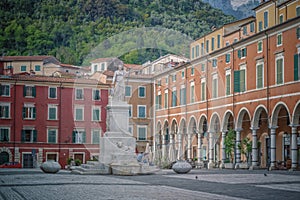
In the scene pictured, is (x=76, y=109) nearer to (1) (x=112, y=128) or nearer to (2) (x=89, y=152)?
(2) (x=89, y=152)

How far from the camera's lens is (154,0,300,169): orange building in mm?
36062

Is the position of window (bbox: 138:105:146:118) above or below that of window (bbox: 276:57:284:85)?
below

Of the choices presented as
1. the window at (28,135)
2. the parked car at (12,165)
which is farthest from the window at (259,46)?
the window at (28,135)

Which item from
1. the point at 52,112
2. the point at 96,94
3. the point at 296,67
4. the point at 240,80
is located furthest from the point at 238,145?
the point at 52,112

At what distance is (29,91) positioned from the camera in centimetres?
5878

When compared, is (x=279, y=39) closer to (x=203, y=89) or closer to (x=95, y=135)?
(x=203, y=89)

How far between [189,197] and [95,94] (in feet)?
158

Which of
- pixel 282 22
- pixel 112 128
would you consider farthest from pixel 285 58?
pixel 112 128

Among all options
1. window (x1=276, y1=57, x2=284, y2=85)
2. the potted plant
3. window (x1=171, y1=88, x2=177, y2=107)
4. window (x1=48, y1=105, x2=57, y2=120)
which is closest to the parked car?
window (x1=48, y1=105, x2=57, y2=120)

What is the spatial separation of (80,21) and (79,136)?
26.1 m

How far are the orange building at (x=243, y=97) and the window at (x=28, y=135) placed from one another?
41.8ft

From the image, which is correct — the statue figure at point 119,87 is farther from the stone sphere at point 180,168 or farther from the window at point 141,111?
the window at point 141,111

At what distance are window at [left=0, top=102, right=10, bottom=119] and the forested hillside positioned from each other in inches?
610

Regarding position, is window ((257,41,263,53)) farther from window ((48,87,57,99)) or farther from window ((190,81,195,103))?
window ((48,87,57,99))
